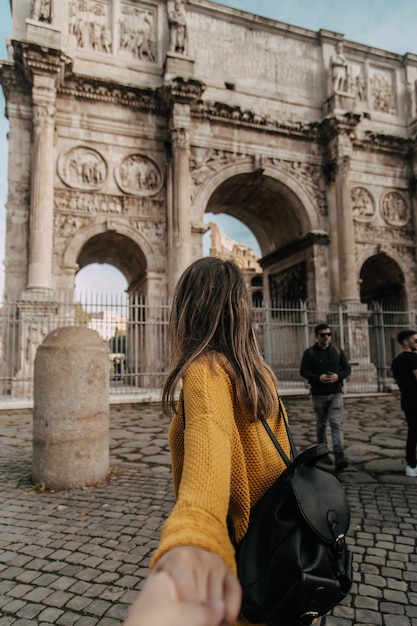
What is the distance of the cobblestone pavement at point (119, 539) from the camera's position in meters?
2.14

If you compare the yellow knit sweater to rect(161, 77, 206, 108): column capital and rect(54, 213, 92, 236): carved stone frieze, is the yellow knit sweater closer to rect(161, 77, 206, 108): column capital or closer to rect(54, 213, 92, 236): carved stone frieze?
rect(54, 213, 92, 236): carved stone frieze

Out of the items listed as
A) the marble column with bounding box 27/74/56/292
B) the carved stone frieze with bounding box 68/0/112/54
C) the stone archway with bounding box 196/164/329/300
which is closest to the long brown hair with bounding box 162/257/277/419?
the marble column with bounding box 27/74/56/292

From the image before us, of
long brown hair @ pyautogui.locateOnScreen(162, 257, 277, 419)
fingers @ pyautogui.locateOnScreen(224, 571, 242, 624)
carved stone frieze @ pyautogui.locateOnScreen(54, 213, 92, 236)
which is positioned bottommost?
fingers @ pyautogui.locateOnScreen(224, 571, 242, 624)

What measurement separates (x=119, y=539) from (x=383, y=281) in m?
17.5

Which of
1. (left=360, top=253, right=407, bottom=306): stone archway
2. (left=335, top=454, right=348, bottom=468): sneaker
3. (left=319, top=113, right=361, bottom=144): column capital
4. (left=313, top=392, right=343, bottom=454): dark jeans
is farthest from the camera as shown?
(left=360, top=253, right=407, bottom=306): stone archway

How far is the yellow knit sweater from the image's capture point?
0.77m

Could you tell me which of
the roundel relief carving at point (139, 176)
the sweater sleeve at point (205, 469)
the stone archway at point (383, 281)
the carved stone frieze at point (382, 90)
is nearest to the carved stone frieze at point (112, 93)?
the roundel relief carving at point (139, 176)

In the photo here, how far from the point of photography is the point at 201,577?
662 millimetres

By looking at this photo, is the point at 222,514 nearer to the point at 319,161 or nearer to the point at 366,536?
the point at 366,536

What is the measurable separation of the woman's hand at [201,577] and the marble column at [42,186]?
11398 millimetres

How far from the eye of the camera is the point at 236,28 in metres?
15.2

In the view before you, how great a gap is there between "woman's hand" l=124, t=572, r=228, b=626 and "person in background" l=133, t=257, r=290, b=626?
0.01 m

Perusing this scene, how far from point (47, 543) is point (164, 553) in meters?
2.67

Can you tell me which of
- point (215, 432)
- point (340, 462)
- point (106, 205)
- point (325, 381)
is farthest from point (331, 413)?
point (106, 205)
